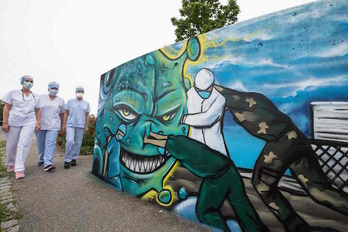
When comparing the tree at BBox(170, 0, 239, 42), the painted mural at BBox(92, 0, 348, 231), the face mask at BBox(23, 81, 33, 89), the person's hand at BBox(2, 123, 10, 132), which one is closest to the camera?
the painted mural at BBox(92, 0, 348, 231)

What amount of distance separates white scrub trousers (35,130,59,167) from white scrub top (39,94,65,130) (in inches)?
5.3

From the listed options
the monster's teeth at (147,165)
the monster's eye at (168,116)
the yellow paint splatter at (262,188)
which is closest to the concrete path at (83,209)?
the monster's teeth at (147,165)

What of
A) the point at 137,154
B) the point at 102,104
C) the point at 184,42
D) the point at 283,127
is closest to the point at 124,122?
the point at 137,154

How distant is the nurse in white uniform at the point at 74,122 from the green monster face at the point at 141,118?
1.03 meters

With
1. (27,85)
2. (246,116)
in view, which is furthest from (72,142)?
(246,116)

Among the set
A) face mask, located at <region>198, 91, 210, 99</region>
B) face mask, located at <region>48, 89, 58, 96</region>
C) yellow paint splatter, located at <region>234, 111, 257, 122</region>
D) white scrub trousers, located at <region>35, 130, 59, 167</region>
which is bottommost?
white scrub trousers, located at <region>35, 130, 59, 167</region>

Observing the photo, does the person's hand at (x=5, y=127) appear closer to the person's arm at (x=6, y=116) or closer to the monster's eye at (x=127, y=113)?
the person's arm at (x=6, y=116)

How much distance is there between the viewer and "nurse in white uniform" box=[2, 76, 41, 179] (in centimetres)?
385

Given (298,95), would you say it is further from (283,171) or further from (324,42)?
(283,171)

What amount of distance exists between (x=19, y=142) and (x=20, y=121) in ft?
1.34

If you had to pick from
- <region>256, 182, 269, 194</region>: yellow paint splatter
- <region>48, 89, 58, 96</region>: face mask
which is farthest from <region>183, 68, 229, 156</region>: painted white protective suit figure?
<region>48, 89, 58, 96</region>: face mask

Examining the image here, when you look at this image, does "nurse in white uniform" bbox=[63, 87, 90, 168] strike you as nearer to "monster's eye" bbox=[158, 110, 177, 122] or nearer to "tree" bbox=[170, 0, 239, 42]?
"monster's eye" bbox=[158, 110, 177, 122]

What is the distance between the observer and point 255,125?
1918 mm

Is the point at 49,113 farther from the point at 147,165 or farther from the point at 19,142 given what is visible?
the point at 147,165
